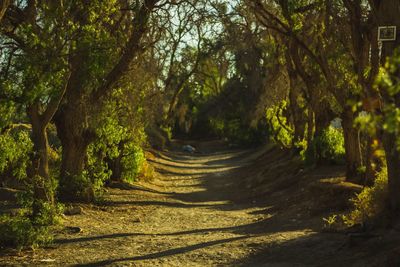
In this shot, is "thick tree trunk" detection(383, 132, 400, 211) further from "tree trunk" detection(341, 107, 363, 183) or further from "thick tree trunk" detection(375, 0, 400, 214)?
"tree trunk" detection(341, 107, 363, 183)

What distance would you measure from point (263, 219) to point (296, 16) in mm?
5462

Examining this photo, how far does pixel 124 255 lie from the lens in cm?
911

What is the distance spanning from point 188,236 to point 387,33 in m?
5.28

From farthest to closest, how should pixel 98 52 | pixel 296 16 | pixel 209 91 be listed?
pixel 209 91 → pixel 296 16 → pixel 98 52

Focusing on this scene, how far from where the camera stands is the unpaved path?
856 cm

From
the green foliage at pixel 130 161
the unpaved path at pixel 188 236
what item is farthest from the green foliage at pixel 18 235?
the green foliage at pixel 130 161

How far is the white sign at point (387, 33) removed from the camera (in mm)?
8414

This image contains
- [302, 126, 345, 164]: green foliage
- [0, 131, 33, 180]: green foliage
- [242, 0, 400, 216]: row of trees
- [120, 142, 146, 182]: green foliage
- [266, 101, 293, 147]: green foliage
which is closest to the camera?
[242, 0, 400, 216]: row of trees

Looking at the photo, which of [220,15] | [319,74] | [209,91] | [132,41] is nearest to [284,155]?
[319,74]

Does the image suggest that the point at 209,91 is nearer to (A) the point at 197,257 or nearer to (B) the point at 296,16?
(B) the point at 296,16

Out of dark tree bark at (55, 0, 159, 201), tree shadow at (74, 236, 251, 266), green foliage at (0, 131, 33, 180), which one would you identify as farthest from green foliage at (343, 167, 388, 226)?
green foliage at (0, 131, 33, 180)

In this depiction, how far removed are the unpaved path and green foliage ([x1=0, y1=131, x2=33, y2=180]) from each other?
7.40ft

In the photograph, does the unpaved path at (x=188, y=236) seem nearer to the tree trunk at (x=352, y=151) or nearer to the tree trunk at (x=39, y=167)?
the tree trunk at (x=39, y=167)

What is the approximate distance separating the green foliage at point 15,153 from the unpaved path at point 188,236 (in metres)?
2.26
